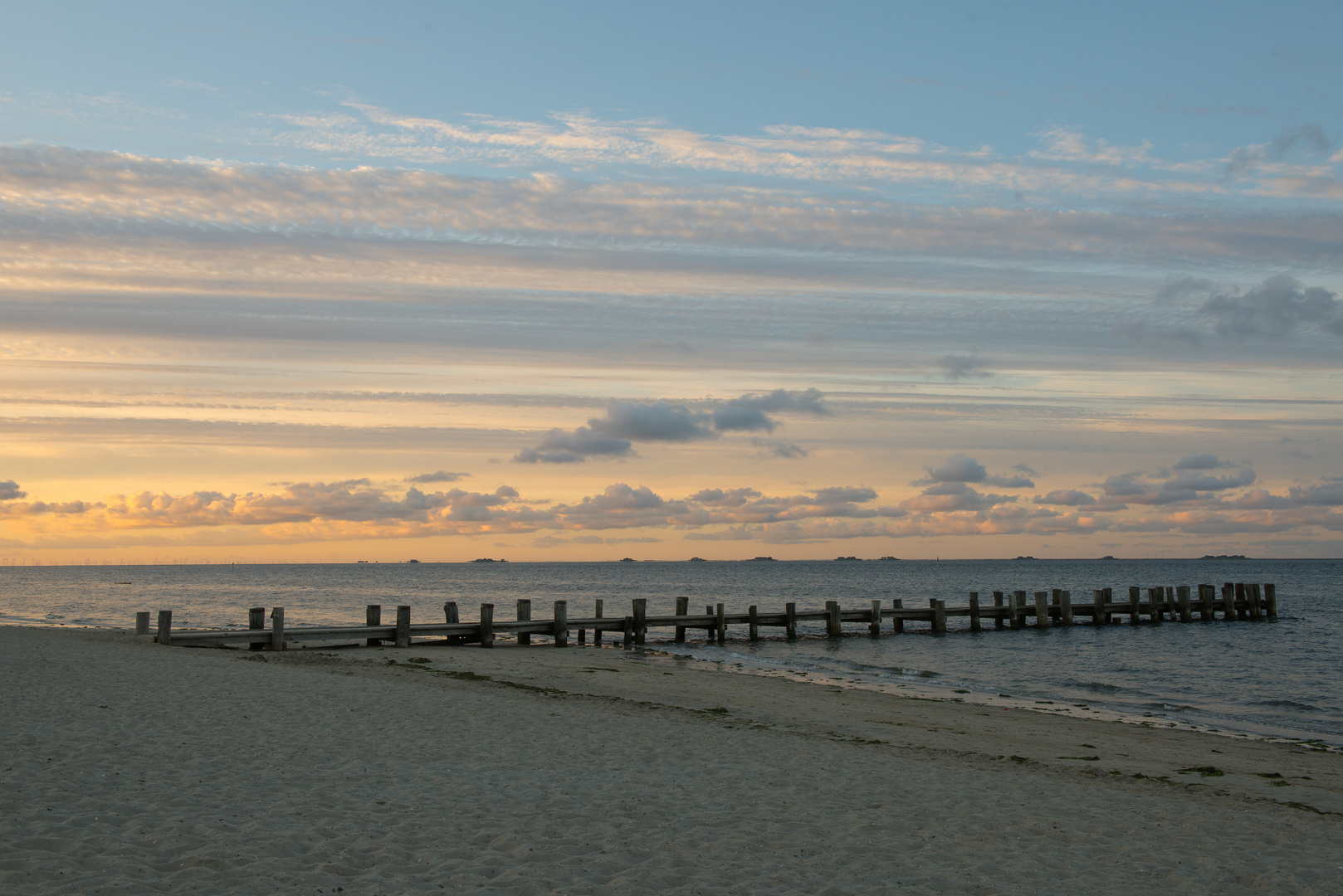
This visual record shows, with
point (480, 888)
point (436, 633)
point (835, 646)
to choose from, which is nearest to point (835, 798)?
point (480, 888)

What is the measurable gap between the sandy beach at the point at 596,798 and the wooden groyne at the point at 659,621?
7525 millimetres

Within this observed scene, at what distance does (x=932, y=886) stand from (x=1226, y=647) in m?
32.2

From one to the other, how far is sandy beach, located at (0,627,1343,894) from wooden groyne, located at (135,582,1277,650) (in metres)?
7.53

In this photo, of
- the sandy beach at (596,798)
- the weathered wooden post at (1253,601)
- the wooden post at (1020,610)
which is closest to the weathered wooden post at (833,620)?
the wooden post at (1020,610)

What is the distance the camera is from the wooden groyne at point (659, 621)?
22.6 metres

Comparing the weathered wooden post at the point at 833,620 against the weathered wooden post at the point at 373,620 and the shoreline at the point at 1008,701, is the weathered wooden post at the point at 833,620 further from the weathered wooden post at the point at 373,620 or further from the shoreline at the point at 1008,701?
the weathered wooden post at the point at 373,620

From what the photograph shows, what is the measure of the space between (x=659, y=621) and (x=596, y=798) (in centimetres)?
2214

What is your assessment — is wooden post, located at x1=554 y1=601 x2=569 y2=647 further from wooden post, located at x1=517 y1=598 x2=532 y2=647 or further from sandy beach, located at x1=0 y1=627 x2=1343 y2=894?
sandy beach, located at x1=0 y1=627 x2=1343 y2=894

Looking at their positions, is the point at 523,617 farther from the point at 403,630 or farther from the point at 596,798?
the point at 596,798

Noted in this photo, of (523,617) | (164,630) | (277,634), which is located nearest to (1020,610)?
(523,617)

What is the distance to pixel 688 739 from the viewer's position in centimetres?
1195

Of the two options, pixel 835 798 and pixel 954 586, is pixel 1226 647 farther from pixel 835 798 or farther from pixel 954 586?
pixel 954 586

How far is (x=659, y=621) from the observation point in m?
30.6

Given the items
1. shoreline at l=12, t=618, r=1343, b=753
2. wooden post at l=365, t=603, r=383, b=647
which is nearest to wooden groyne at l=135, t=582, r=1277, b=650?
wooden post at l=365, t=603, r=383, b=647
